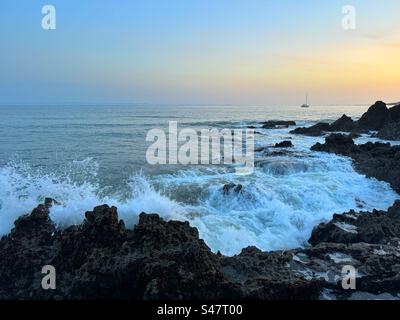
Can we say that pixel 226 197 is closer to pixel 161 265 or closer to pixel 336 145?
pixel 161 265

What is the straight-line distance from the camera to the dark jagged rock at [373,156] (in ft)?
52.1

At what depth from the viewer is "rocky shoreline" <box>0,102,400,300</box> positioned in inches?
219

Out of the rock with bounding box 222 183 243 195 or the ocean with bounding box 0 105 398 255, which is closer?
the ocean with bounding box 0 105 398 255

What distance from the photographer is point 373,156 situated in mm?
20922

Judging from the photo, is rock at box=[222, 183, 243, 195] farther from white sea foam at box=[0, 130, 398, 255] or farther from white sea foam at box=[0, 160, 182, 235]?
white sea foam at box=[0, 160, 182, 235]

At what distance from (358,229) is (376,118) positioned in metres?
36.2

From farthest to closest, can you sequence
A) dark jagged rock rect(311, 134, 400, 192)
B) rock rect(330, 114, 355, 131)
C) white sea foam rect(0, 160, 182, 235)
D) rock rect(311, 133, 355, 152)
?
→ rock rect(330, 114, 355, 131), rock rect(311, 133, 355, 152), dark jagged rock rect(311, 134, 400, 192), white sea foam rect(0, 160, 182, 235)

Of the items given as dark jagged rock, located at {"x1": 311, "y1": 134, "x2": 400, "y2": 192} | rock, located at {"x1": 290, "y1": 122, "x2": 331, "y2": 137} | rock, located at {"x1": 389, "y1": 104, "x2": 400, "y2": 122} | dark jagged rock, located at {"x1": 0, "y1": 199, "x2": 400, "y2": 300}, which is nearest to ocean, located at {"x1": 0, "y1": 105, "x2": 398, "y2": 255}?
dark jagged rock, located at {"x1": 311, "y1": 134, "x2": 400, "y2": 192}

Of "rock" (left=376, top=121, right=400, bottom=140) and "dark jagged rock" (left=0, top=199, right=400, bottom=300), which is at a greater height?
"rock" (left=376, top=121, right=400, bottom=140)

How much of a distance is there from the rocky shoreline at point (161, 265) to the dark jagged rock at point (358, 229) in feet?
2.01

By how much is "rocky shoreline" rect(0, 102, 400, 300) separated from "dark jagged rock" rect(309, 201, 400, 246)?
61cm

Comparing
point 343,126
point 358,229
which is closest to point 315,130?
point 343,126

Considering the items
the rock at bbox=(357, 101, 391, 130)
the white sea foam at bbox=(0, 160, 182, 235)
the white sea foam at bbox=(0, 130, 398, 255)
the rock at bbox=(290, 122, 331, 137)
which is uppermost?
the rock at bbox=(357, 101, 391, 130)
